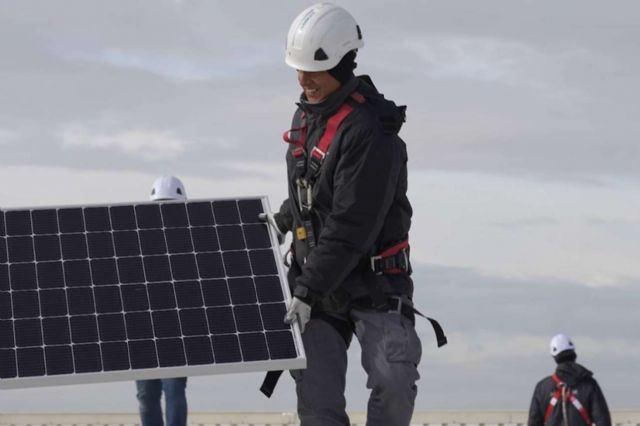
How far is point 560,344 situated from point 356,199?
11.9 m

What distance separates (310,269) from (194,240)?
4.33 feet

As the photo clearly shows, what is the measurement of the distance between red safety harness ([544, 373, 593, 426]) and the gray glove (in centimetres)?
1054

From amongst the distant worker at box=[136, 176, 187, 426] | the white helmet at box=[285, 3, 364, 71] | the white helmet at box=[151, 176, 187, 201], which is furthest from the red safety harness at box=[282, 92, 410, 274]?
the white helmet at box=[151, 176, 187, 201]

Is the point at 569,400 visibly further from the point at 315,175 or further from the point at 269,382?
the point at 315,175

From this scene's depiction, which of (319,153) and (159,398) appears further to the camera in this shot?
(159,398)

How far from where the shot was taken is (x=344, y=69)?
8766 mm

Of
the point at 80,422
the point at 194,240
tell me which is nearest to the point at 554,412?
the point at 80,422

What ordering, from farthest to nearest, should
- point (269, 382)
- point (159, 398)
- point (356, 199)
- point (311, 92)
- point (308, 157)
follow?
point (159, 398)
point (269, 382)
point (308, 157)
point (311, 92)
point (356, 199)

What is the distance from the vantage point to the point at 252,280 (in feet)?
30.7

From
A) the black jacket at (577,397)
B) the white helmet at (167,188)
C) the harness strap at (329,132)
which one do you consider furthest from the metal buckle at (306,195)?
the black jacket at (577,397)

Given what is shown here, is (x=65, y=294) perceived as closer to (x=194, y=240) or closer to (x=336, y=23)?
(x=194, y=240)

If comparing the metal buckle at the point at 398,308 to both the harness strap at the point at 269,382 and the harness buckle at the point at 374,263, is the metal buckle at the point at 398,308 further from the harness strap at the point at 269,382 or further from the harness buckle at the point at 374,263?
the harness strap at the point at 269,382

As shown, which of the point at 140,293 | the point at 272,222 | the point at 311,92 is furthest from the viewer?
the point at 272,222

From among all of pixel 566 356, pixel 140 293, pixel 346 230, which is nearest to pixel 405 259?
pixel 346 230
